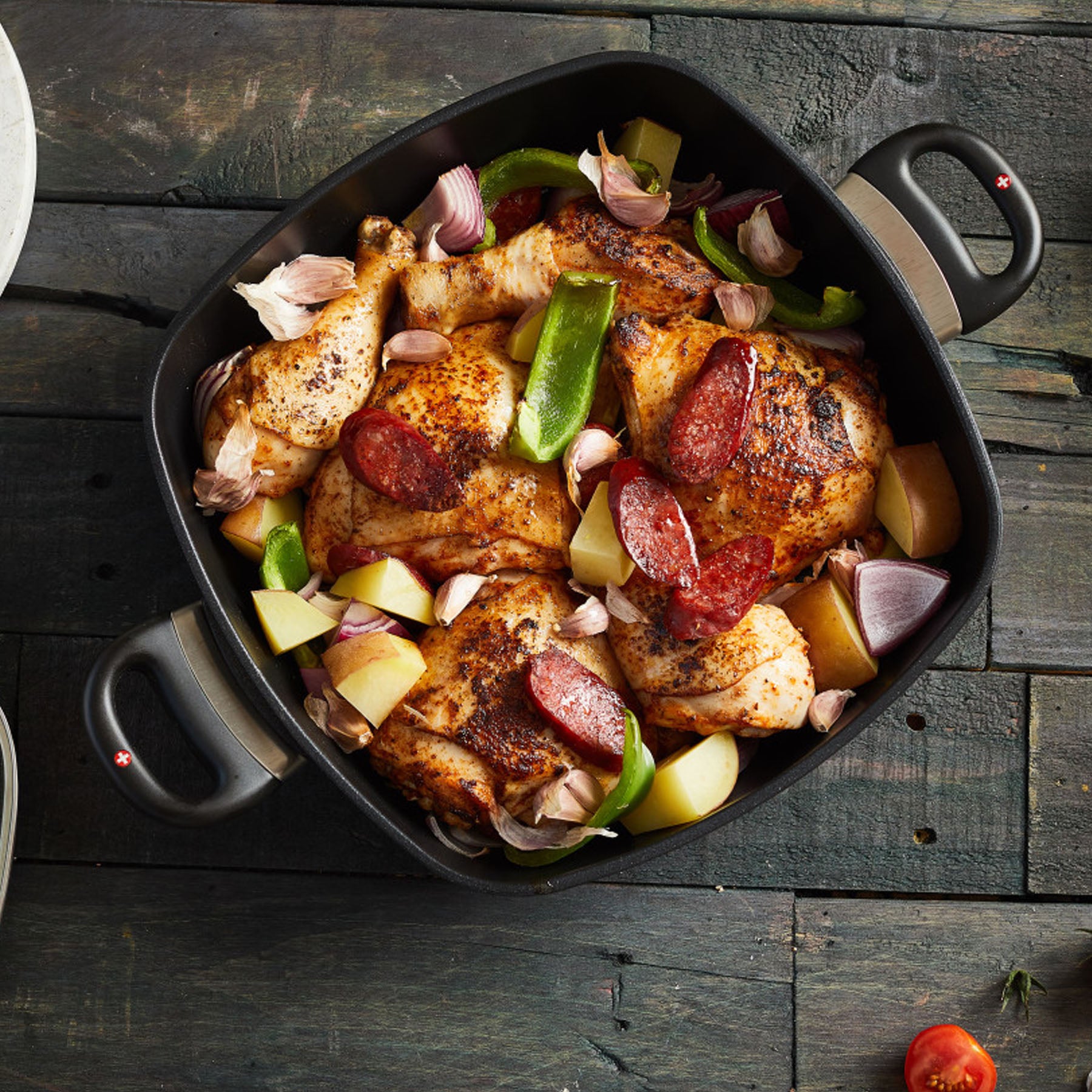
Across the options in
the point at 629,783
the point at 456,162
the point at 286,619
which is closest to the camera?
the point at 629,783

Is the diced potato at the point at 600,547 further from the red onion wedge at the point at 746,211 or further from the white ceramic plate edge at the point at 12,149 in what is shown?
the white ceramic plate edge at the point at 12,149

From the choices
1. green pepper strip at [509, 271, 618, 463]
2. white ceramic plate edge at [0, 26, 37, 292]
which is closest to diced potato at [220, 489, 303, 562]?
green pepper strip at [509, 271, 618, 463]

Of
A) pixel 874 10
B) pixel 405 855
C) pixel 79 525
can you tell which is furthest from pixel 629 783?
pixel 874 10

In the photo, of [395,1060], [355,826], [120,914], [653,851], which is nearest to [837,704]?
[653,851]

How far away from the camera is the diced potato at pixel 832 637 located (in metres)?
1.74

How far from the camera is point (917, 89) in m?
2.08

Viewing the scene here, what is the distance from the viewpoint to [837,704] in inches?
67.9

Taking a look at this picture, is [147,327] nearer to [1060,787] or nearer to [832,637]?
[832,637]

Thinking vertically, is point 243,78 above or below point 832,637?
above

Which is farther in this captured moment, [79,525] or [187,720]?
[79,525]

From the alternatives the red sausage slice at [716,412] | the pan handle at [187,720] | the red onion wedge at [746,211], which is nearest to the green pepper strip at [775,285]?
the red onion wedge at [746,211]

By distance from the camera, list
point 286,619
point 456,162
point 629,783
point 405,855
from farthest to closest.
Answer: point 405,855 < point 456,162 < point 286,619 < point 629,783

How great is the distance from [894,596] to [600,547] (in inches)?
18.4

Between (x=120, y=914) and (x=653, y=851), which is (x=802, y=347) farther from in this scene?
(x=120, y=914)
